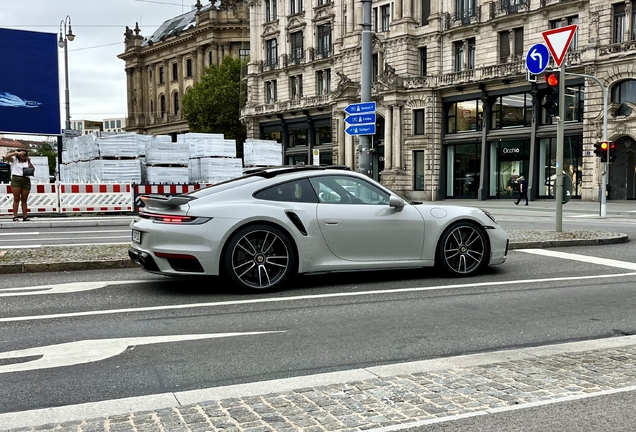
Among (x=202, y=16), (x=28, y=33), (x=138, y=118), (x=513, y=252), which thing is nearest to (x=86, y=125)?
(x=138, y=118)

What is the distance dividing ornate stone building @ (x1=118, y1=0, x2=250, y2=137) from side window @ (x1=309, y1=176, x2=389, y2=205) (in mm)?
65497

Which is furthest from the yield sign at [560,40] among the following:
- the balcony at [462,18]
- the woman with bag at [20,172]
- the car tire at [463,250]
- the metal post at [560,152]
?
the balcony at [462,18]

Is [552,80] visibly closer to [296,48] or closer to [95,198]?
[95,198]

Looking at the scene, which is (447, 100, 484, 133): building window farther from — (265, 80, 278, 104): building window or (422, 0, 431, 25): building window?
(265, 80, 278, 104): building window

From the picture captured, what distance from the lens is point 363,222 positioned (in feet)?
24.3

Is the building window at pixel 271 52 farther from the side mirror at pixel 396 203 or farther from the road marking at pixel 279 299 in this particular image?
the road marking at pixel 279 299

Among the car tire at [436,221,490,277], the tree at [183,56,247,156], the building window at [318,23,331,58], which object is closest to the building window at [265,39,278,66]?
the tree at [183,56,247,156]

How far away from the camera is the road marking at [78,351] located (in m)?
4.41

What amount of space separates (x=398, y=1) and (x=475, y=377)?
150 ft

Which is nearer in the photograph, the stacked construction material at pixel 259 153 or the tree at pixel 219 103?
the stacked construction material at pixel 259 153

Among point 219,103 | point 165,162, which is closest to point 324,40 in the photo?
point 219,103

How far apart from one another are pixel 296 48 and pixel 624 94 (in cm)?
3116

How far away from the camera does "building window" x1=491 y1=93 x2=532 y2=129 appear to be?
131 ft

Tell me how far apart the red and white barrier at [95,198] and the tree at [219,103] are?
4285cm
